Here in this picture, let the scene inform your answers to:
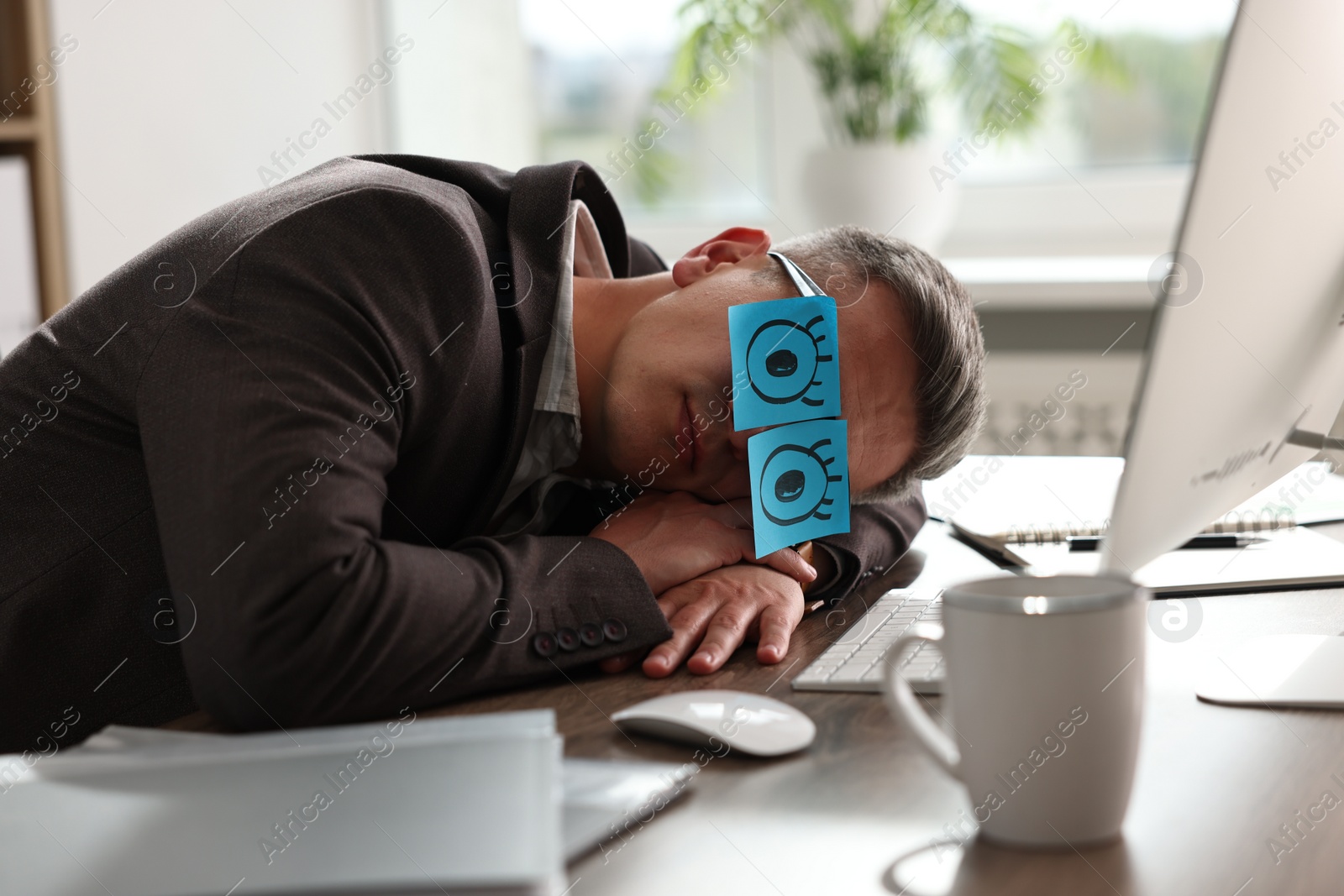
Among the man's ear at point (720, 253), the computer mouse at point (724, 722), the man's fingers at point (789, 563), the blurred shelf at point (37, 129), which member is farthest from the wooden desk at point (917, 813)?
the blurred shelf at point (37, 129)

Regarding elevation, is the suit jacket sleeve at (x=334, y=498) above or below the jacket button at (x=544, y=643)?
above

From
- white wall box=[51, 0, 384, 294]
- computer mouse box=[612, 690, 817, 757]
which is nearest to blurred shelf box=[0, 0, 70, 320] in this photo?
white wall box=[51, 0, 384, 294]

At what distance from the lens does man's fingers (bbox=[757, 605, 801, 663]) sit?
921mm

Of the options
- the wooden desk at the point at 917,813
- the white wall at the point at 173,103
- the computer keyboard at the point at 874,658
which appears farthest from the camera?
the white wall at the point at 173,103

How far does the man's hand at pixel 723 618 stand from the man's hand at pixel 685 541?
0.01 m

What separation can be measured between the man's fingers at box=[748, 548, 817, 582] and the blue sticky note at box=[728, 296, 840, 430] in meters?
0.13

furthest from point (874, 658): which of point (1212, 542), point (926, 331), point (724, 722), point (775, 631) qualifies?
point (1212, 542)

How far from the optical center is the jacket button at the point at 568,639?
890 millimetres

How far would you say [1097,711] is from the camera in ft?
1.85

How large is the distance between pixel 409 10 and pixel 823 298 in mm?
2491

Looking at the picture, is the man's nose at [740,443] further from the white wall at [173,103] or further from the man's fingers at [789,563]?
the white wall at [173,103]

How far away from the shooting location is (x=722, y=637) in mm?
934

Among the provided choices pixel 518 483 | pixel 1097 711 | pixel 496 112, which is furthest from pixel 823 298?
pixel 496 112

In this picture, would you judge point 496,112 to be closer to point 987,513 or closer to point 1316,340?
point 987,513
